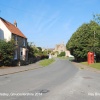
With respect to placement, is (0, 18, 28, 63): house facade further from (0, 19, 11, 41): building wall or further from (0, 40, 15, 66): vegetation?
(0, 40, 15, 66): vegetation

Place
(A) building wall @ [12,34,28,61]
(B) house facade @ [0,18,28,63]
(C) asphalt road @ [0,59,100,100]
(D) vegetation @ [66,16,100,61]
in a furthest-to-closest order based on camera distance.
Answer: (D) vegetation @ [66,16,100,61], (A) building wall @ [12,34,28,61], (B) house facade @ [0,18,28,63], (C) asphalt road @ [0,59,100,100]

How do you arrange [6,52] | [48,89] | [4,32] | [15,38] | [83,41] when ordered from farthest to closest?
[83,41], [15,38], [4,32], [6,52], [48,89]

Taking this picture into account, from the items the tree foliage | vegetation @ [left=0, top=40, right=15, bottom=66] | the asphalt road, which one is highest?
the tree foliage

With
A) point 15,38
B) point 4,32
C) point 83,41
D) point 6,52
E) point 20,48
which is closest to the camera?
point 6,52

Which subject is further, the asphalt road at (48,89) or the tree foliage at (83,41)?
the tree foliage at (83,41)

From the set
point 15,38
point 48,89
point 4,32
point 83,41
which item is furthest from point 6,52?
point 83,41

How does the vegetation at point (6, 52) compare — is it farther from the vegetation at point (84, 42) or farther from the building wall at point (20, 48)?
the vegetation at point (84, 42)

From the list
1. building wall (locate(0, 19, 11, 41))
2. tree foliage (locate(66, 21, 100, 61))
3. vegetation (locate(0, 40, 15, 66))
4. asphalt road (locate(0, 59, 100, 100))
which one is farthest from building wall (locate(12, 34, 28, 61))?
asphalt road (locate(0, 59, 100, 100))

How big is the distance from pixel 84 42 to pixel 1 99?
51.9 m

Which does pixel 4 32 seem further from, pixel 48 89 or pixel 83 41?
pixel 48 89

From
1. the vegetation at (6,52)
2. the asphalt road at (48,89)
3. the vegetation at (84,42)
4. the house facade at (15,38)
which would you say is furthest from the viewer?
the vegetation at (84,42)

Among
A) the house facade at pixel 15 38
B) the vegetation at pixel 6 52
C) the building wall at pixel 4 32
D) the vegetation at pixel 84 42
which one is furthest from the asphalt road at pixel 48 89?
the vegetation at pixel 84 42

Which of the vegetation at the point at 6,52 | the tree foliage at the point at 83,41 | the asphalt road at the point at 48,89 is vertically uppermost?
the tree foliage at the point at 83,41

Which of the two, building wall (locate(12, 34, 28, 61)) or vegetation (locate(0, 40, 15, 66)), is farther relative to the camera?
building wall (locate(12, 34, 28, 61))
